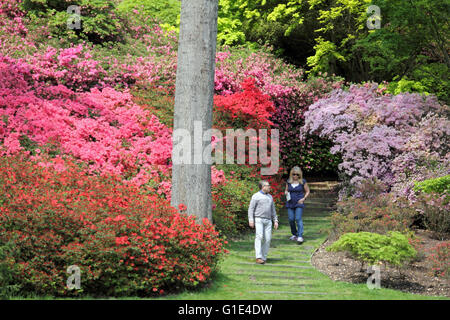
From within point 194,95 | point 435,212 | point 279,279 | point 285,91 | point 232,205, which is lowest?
point 279,279

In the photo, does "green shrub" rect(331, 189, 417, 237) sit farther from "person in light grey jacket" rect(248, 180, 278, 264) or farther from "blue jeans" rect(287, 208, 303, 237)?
"person in light grey jacket" rect(248, 180, 278, 264)

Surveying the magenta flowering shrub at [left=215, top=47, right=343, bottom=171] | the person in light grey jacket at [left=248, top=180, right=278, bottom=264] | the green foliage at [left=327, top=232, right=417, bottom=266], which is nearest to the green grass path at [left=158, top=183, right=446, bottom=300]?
the person in light grey jacket at [left=248, top=180, right=278, bottom=264]

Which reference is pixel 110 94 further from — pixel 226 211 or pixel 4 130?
pixel 226 211

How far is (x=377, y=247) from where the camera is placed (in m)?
8.19

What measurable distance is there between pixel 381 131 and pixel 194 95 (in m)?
6.06

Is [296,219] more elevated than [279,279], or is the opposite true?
[296,219]

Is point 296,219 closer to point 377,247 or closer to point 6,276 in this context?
point 377,247

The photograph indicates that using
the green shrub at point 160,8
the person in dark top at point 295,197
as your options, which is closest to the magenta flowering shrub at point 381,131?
the person in dark top at point 295,197

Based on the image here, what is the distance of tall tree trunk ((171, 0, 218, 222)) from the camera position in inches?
338

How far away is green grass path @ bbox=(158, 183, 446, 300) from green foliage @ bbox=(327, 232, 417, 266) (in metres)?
0.45

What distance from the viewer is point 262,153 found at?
13688 millimetres

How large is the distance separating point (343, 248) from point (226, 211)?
3.19 metres

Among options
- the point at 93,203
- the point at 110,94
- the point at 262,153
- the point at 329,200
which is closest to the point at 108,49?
the point at 110,94

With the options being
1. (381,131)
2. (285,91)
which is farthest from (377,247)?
(285,91)
